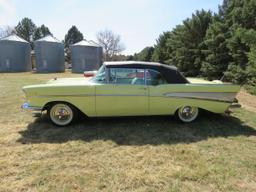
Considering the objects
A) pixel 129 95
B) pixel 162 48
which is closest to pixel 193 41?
pixel 162 48

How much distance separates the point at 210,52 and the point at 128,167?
16231 millimetres

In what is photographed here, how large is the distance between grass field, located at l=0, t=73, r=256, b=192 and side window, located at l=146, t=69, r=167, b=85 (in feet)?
3.17

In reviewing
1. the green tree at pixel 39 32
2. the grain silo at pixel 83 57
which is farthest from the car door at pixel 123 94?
the green tree at pixel 39 32

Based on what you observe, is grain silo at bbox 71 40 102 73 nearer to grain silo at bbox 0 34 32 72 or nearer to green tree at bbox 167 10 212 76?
grain silo at bbox 0 34 32 72

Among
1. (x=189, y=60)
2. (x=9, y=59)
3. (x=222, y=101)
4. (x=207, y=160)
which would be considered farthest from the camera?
(x=9, y=59)

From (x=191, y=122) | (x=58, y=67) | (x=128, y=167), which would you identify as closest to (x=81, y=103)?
(x=128, y=167)

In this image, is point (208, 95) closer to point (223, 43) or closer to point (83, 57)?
point (223, 43)

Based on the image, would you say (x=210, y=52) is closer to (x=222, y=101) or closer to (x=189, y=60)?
(x=189, y=60)

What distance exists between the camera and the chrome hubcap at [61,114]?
510cm

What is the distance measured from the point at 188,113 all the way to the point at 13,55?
35721 millimetres

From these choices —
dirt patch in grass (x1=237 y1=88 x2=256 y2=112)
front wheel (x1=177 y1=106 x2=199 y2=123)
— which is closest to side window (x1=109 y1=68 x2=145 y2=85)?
front wheel (x1=177 y1=106 x2=199 y2=123)

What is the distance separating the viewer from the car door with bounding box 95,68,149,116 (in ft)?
16.6

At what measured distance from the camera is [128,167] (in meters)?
3.37

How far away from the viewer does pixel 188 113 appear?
5469 mm
